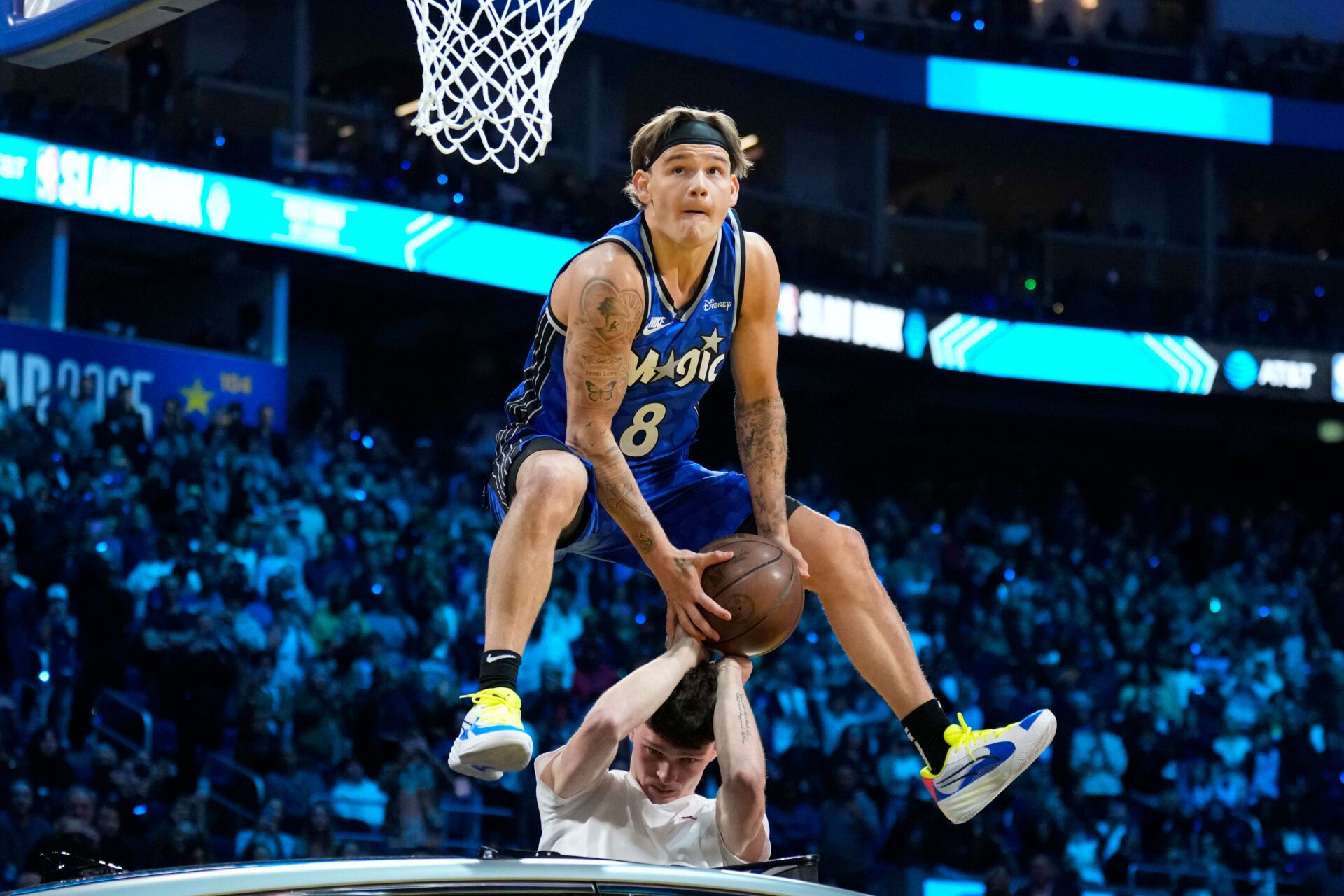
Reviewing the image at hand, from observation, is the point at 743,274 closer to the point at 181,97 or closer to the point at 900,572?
the point at 900,572

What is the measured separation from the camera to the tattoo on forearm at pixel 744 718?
4274 mm

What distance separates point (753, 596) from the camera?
14.2 feet

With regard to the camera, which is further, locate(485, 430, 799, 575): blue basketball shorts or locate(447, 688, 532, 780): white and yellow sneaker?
locate(485, 430, 799, 575): blue basketball shorts

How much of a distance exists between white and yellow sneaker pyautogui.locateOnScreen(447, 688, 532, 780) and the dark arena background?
0.79 meters

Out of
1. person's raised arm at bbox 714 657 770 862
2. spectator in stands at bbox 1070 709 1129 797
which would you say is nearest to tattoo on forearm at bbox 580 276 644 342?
person's raised arm at bbox 714 657 770 862

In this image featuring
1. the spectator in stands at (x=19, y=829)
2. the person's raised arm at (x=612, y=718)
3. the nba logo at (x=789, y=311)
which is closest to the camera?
the person's raised arm at (x=612, y=718)

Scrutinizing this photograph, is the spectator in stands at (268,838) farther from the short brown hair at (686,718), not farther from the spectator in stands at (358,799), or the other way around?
the short brown hair at (686,718)

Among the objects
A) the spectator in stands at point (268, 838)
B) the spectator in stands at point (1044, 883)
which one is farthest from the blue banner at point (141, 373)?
the spectator in stands at point (1044, 883)

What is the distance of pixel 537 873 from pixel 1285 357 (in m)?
18.6

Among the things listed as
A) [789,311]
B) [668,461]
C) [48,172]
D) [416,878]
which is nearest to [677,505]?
[668,461]

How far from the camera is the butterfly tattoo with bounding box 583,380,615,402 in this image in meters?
4.37

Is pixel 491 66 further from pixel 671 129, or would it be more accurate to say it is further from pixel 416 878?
pixel 416 878

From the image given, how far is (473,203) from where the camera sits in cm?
1675

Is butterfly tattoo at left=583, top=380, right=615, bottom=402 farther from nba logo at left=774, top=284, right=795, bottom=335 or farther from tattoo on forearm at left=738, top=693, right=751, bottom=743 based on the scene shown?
nba logo at left=774, top=284, right=795, bottom=335
